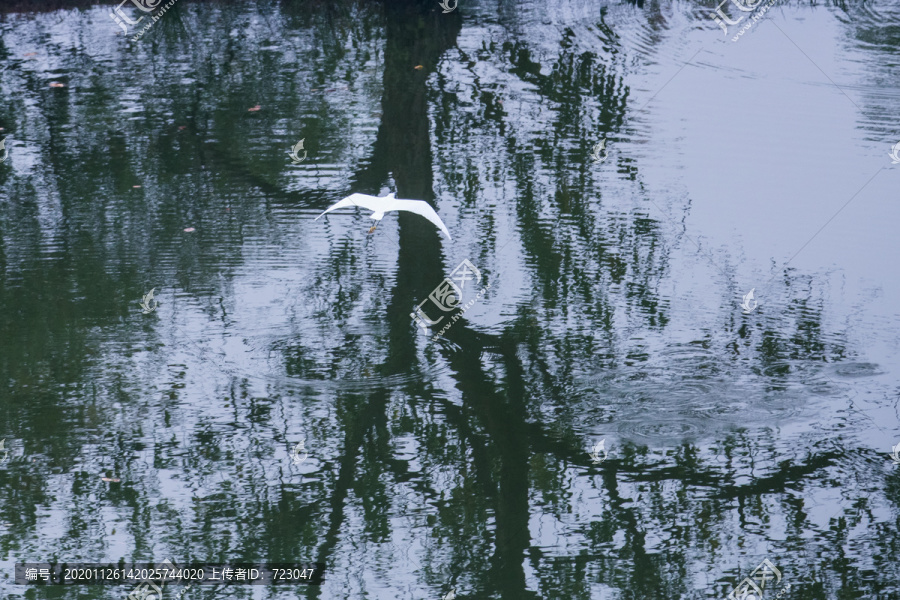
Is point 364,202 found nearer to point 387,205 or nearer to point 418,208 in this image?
point 387,205

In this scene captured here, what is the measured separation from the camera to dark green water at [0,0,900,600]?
4.59 m

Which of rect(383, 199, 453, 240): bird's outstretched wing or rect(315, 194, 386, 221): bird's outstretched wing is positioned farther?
rect(315, 194, 386, 221): bird's outstretched wing

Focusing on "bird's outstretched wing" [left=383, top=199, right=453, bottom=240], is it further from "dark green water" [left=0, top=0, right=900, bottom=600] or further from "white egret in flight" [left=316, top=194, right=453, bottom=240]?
"dark green water" [left=0, top=0, right=900, bottom=600]

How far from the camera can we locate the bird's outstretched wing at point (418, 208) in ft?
22.7

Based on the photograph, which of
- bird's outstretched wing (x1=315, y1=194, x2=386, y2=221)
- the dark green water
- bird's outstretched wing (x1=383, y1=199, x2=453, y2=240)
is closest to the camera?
the dark green water

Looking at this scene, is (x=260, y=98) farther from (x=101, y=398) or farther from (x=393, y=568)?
(x=393, y=568)

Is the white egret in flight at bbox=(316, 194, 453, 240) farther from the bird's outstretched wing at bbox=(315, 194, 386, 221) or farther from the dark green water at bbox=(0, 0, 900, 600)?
the dark green water at bbox=(0, 0, 900, 600)

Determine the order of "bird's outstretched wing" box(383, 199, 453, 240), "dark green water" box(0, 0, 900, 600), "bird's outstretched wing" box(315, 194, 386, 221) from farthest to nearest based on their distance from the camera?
"bird's outstretched wing" box(315, 194, 386, 221), "bird's outstretched wing" box(383, 199, 453, 240), "dark green water" box(0, 0, 900, 600)

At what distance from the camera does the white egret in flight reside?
6.93m

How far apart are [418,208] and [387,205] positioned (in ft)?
0.84

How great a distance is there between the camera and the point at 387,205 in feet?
23.1

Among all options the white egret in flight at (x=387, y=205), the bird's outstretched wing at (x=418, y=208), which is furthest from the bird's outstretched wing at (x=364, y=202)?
the bird's outstretched wing at (x=418, y=208)

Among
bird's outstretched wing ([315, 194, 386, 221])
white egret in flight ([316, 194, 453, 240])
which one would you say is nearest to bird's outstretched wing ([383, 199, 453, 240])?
white egret in flight ([316, 194, 453, 240])

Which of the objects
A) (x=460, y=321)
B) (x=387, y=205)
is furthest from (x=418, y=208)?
(x=460, y=321)
